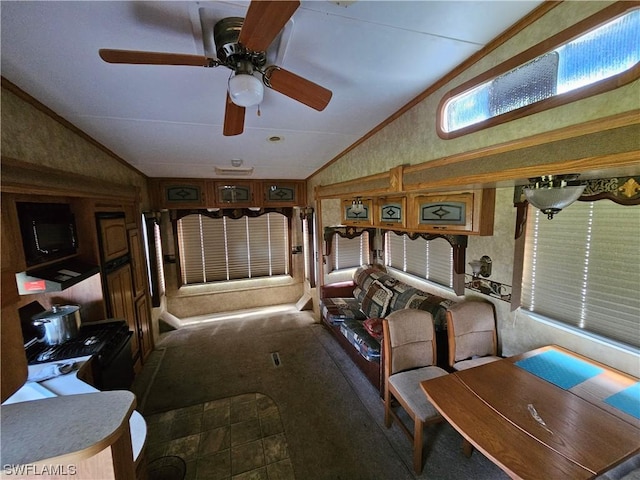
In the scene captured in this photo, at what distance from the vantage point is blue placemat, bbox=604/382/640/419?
130 cm

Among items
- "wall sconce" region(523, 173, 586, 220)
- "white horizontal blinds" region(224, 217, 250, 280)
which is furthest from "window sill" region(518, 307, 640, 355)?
"white horizontal blinds" region(224, 217, 250, 280)

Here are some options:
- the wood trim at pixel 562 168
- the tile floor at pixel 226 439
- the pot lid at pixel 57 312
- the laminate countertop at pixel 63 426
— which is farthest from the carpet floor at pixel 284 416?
the wood trim at pixel 562 168

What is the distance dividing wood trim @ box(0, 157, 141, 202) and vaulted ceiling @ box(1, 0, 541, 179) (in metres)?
0.42

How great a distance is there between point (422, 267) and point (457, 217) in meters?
1.41

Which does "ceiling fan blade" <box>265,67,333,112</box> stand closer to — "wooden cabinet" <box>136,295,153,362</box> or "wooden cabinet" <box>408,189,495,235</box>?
"wooden cabinet" <box>408,189,495,235</box>

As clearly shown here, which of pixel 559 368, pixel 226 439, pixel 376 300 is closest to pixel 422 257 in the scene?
pixel 376 300

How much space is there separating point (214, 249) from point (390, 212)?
3684 mm

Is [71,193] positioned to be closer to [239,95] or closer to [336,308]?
[239,95]

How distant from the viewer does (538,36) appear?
1087 millimetres

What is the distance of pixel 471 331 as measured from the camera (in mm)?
2090

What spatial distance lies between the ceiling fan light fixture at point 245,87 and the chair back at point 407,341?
1800 millimetres

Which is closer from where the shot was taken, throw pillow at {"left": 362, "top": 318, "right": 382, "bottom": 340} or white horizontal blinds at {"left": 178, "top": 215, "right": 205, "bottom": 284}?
throw pillow at {"left": 362, "top": 318, "right": 382, "bottom": 340}

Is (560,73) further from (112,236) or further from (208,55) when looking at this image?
(112,236)

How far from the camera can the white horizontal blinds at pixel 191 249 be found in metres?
4.67
